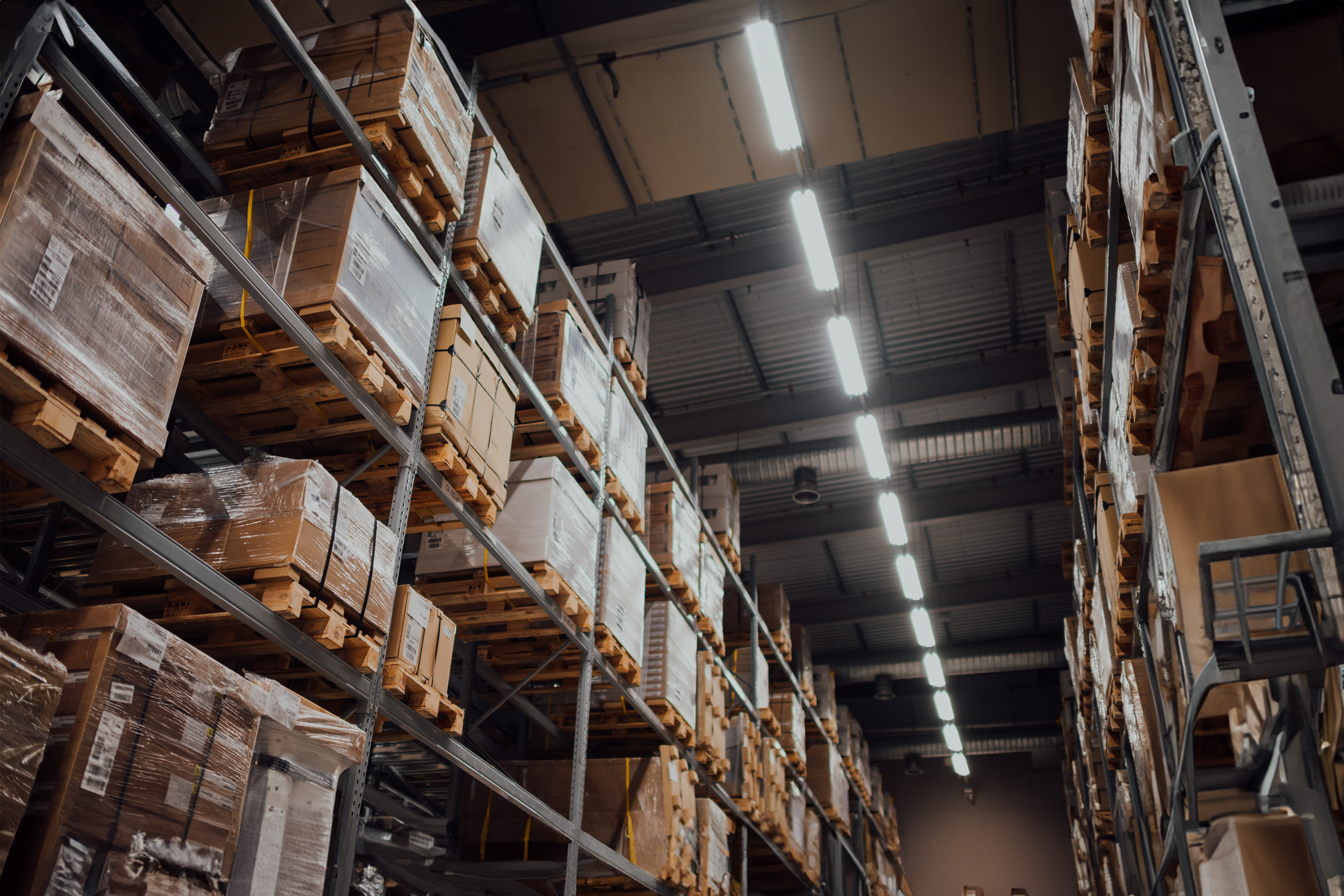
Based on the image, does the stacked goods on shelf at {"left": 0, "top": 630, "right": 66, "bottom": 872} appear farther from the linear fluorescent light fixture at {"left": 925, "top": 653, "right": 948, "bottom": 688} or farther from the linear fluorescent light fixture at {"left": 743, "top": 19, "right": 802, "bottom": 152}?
the linear fluorescent light fixture at {"left": 925, "top": 653, "right": 948, "bottom": 688}

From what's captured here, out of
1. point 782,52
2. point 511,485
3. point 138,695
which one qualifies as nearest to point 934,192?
point 782,52

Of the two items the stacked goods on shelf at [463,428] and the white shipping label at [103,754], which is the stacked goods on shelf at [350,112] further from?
the white shipping label at [103,754]

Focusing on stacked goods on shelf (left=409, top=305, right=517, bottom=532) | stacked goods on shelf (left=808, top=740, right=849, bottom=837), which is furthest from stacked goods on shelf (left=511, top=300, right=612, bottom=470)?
stacked goods on shelf (left=808, top=740, right=849, bottom=837)

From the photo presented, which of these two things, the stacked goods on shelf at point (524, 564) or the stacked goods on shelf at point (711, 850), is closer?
the stacked goods on shelf at point (524, 564)

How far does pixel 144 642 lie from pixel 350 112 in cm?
327

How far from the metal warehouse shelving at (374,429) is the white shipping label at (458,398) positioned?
23cm

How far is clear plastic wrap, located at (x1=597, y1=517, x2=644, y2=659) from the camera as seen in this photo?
299 inches

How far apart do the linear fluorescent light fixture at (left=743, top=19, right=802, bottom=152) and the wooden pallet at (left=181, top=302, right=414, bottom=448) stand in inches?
132

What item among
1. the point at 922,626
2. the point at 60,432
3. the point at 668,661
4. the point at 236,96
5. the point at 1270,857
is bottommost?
the point at 1270,857

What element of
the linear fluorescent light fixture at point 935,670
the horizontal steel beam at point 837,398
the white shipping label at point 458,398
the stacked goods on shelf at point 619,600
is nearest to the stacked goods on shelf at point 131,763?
the white shipping label at point 458,398

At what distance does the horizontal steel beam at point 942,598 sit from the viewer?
16.4m

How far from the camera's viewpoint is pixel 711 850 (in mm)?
8961

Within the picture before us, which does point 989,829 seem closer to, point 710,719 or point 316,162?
point 710,719

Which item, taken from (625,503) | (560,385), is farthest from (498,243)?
(625,503)
